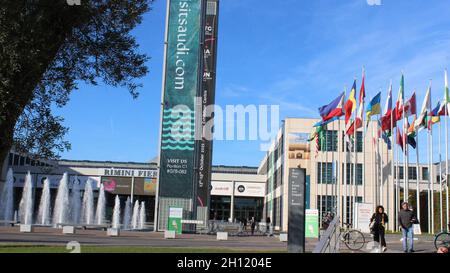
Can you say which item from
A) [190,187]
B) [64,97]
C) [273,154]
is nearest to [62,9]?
[64,97]

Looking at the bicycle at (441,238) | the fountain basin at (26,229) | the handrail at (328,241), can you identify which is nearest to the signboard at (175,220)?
the fountain basin at (26,229)

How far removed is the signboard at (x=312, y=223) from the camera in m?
28.3

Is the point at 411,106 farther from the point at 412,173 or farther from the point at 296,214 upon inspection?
the point at 412,173

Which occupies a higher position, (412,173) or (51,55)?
(412,173)

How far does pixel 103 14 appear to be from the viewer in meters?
11.9

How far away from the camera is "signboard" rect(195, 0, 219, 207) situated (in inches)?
1597

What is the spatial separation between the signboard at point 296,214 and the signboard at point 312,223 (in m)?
13.2

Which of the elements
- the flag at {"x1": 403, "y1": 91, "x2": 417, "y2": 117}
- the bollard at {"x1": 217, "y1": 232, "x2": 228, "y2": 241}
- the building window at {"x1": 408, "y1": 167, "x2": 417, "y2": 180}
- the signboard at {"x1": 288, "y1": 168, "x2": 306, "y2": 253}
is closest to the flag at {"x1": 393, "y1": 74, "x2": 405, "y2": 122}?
the flag at {"x1": 403, "y1": 91, "x2": 417, "y2": 117}

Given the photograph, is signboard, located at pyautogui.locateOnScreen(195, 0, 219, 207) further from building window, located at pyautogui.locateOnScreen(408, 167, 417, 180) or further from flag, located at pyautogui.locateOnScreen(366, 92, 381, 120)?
building window, located at pyautogui.locateOnScreen(408, 167, 417, 180)

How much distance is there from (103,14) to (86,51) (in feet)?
3.19

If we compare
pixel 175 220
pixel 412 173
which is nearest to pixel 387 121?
pixel 175 220

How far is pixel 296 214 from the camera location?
1532 centimetres

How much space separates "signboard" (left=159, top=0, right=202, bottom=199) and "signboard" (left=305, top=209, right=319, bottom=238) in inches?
524

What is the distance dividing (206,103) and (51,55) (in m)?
30.1
